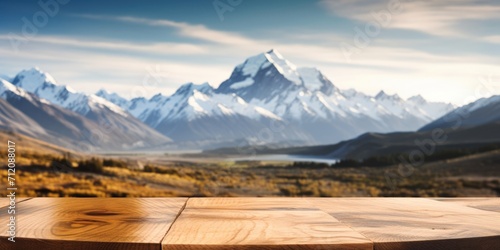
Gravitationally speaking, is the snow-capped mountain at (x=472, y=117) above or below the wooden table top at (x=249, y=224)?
above

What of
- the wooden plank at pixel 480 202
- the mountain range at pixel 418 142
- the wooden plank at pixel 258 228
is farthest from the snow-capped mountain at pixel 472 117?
the wooden plank at pixel 258 228

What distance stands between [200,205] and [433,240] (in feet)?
3.70

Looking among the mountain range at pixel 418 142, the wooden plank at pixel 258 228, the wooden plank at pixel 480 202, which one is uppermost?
the mountain range at pixel 418 142

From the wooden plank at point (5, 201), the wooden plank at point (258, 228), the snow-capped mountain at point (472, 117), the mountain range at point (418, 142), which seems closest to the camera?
the wooden plank at point (258, 228)

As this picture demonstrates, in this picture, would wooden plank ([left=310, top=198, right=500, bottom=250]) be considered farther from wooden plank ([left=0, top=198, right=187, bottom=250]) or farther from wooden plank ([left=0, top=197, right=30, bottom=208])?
wooden plank ([left=0, top=197, right=30, bottom=208])

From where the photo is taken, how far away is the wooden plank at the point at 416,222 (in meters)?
1.67

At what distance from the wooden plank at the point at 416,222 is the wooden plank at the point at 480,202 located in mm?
93

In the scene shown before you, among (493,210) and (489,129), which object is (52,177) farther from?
(489,129)

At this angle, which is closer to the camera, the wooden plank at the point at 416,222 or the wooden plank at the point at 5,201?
the wooden plank at the point at 416,222

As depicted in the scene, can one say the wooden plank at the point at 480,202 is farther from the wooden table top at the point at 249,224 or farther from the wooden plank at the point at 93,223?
the wooden plank at the point at 93,223

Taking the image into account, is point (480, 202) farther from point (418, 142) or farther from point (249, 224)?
point (418, 142)

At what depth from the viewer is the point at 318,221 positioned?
2021 mm

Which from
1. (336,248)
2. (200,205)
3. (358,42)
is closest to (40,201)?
(200,205)

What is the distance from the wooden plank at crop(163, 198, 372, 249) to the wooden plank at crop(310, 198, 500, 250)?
0.08m
